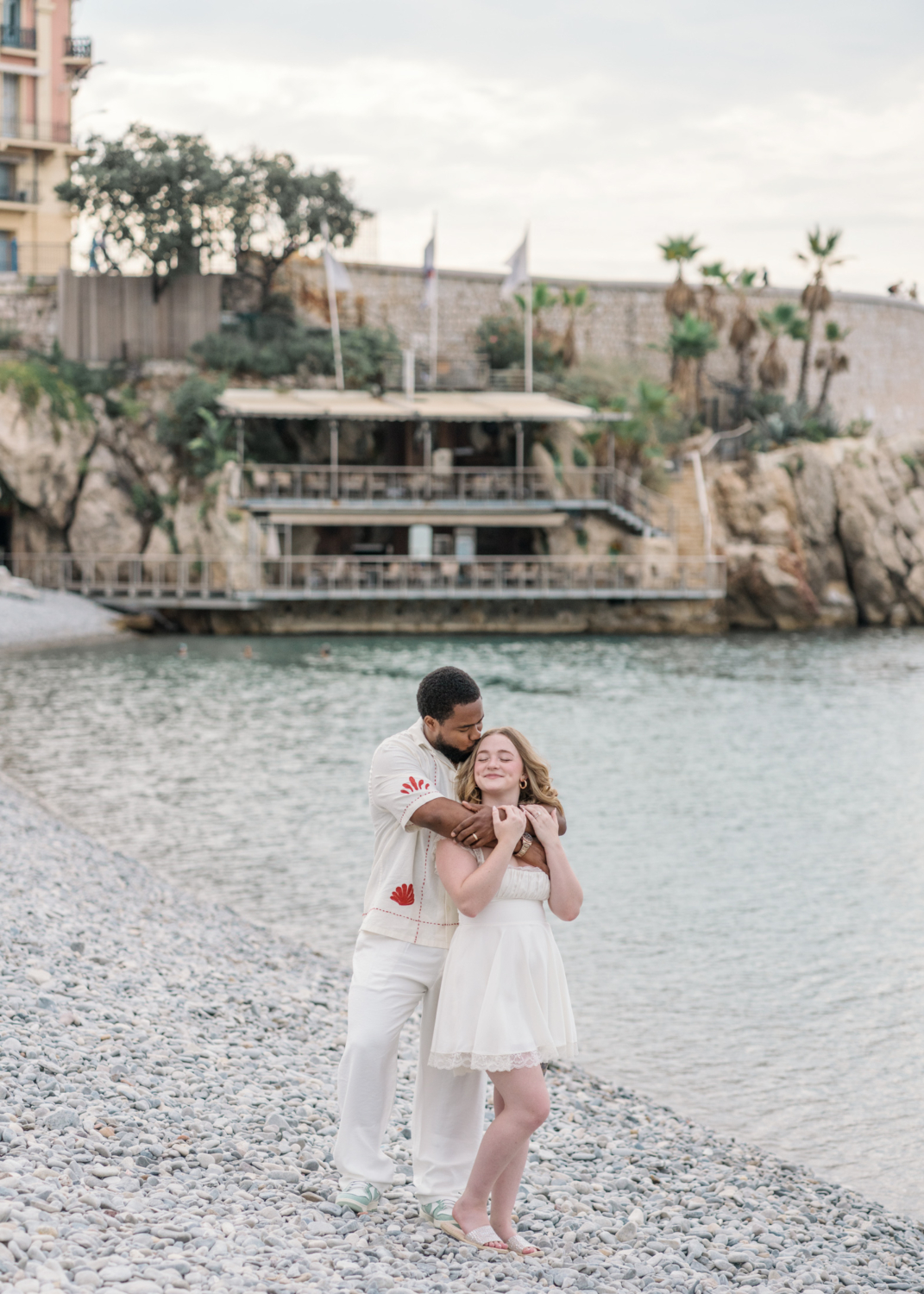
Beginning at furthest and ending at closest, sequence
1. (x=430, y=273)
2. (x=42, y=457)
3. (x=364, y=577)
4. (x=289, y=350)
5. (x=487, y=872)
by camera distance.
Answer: (x=289, y=350), (x=430, y=273), (x=42, y=457), (x=364, y=577), (x=487, y=872)

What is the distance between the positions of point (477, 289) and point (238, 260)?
30.7ft

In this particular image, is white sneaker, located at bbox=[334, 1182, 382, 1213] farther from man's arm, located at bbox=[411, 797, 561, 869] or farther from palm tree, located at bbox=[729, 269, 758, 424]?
palm tree, located at bbox=[729, 269, 758, 424]

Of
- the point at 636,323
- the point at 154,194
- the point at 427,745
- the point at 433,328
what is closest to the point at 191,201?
the point at 154,194

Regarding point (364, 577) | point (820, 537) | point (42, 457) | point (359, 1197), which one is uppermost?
point (42, 457)

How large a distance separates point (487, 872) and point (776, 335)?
49.9m

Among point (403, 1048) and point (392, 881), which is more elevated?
point (392, 881)

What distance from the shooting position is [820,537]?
44000 millimetres

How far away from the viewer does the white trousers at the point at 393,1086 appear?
416cm

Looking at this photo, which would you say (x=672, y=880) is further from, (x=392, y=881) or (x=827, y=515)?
(x=827, y=515)

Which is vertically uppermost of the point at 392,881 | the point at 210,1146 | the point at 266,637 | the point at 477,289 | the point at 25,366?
the point at 477,289

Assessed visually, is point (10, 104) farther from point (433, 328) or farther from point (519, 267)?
point (519, 267)

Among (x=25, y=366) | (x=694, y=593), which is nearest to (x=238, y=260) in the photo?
(x=25, y=366)

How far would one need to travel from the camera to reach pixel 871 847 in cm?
1411

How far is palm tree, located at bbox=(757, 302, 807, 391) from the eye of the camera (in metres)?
50.3
